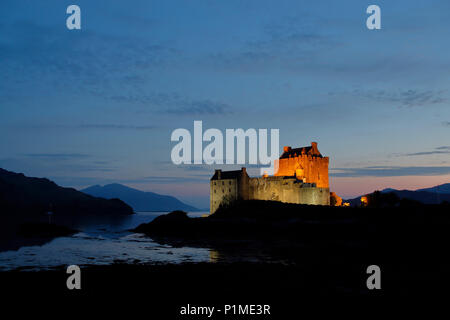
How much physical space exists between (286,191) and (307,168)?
7.51m

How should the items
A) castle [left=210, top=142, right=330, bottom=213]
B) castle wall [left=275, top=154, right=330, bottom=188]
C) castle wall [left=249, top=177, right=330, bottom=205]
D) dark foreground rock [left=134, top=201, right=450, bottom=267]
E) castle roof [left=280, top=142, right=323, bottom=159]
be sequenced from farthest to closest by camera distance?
castle roof [left=280, top=142, right=323, bottom=159] → castle wall [left=275, top=154, right=330, bottom=188] → castle [left=210, top=142, right=330, bottom=213] → castle wall [left=249, top=177, right=330, bottom=205] → dark foreground rock [left=134, top=201, right=450, bottom=267]

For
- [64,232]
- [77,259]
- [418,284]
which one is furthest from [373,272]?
[64,232]

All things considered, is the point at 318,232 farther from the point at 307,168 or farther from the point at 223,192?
the point at 223,192

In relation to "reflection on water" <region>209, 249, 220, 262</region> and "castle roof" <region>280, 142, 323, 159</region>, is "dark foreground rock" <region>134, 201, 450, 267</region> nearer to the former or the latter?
"reflection on water" <region>209, 249, 220, 262</region>

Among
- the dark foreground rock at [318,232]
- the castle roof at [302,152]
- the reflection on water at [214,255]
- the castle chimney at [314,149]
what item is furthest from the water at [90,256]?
the castle chimney at [314,149]

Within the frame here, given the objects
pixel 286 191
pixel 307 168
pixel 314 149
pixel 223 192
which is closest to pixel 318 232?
pixel 286 191

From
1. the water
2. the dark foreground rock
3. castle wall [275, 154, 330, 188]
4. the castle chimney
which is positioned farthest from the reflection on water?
the castle chimney

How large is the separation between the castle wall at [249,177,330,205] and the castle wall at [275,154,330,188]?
4.49 meters

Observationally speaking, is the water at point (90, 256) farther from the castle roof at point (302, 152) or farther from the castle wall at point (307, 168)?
the castle roof at point (302, 152)

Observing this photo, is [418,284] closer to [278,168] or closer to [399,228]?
[399,228]

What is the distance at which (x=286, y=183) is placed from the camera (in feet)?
228

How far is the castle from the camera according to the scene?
68312mm

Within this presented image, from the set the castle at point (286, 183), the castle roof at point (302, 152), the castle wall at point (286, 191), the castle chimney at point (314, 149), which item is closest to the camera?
the castle wall at point (286, 191)

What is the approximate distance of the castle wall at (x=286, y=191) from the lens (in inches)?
2667
